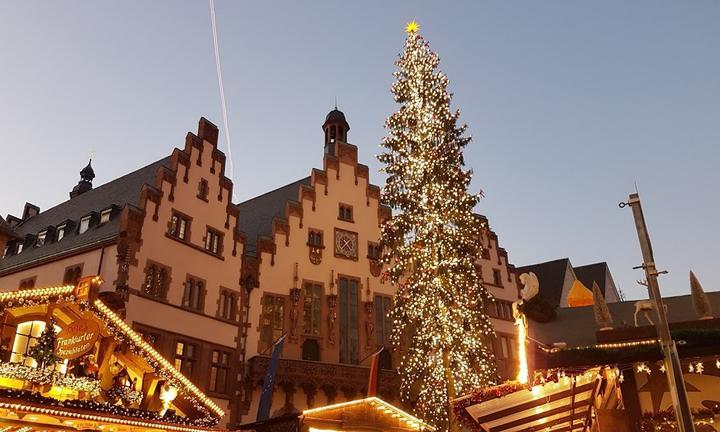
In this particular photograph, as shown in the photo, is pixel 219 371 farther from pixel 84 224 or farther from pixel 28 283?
pixel 28 283

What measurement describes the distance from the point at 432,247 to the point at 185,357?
12.9m

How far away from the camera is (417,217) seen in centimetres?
2856

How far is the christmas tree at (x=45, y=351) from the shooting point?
48.7ft

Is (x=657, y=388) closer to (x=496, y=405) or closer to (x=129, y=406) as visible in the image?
(x=496, y=405)

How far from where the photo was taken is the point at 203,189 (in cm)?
3070

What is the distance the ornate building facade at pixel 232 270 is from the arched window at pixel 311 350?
0.23 ft

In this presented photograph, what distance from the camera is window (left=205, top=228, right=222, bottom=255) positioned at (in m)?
29.9

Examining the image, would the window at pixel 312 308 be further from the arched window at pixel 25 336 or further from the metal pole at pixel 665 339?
the metal pole at pixel 665 339

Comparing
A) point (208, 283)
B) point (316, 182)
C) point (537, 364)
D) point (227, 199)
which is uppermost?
point (316, 182)

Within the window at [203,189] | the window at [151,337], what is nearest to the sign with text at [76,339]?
the window at [151,337]

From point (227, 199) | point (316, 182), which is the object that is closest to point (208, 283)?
point (227, 199)

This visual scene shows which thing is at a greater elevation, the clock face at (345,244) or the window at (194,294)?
the clock face at (345,244)

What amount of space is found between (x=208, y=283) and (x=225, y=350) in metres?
3.50

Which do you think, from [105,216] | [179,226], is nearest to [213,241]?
[179,226]
